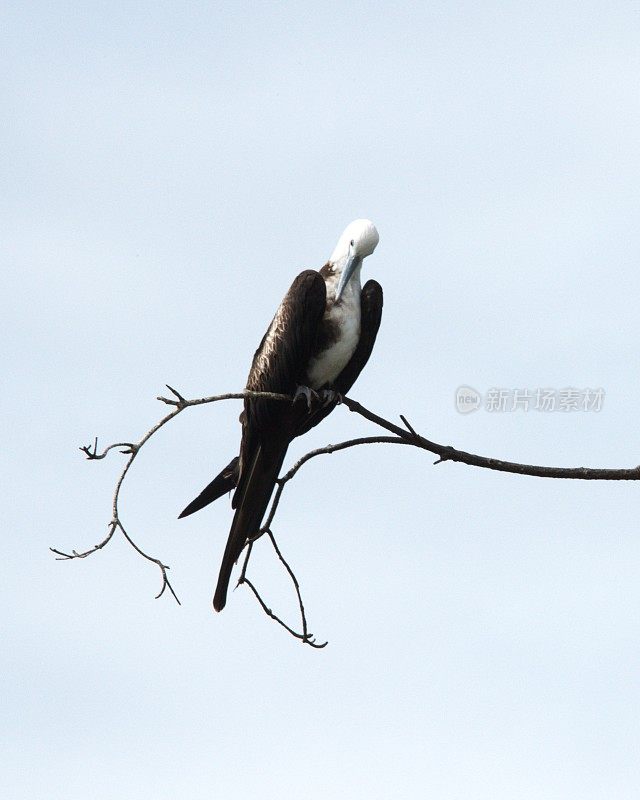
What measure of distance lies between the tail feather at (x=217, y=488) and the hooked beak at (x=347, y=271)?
963mm

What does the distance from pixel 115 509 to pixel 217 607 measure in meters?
1.54

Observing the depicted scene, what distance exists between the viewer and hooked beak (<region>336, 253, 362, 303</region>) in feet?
19.7

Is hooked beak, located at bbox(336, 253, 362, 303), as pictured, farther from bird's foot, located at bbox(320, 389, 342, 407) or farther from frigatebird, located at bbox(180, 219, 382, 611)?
bird's foot, located at bbox(320, 389, 342, 407)

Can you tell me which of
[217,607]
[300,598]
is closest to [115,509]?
[300,598]

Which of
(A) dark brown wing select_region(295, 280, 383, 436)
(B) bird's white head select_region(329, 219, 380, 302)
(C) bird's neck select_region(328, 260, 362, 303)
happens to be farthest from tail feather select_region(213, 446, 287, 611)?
(B) bird's white head select_region(329, 219, 380, 302)

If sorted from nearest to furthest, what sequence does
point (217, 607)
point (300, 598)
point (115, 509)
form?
point (115, 509)
point (300, 598)
point (217, 607)

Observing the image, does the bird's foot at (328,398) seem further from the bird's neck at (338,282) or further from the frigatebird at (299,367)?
the bird's neck at (338,282)

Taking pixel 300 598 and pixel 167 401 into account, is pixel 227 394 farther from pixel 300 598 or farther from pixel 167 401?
pixel 300 598

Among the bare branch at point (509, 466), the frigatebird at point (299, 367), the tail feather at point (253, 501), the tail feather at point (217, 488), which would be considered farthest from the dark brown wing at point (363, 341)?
the bare branch at point (509, 466)

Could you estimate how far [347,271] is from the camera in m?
Result: 6.05

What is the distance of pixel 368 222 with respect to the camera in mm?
6133

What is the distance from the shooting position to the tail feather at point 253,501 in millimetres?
6023

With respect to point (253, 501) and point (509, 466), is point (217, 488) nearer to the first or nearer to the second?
point (253, 501)

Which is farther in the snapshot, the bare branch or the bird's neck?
the bird's neck
